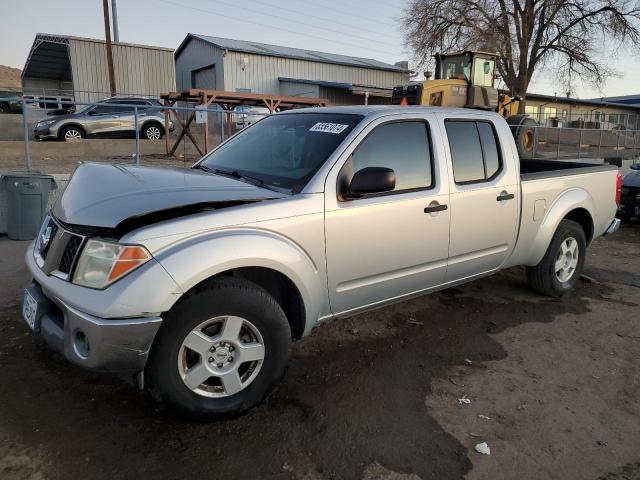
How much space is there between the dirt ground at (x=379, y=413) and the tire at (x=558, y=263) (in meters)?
0.59

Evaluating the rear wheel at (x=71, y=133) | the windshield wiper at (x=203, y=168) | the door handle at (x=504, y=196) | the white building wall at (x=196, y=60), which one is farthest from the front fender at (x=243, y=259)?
the white building wall at (x=196, y=60)

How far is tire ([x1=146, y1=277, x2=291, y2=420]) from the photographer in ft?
8.45

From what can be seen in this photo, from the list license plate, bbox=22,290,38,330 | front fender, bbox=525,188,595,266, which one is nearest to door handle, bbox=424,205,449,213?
front fender, bbox=525,188,595,266

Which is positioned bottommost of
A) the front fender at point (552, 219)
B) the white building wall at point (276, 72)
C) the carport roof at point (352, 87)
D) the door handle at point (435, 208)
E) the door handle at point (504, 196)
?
the front fender at point (552, 219)

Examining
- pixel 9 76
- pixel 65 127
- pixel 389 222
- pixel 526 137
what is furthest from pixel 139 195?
pixel 9 76

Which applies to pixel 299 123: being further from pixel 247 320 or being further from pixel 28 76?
pixel 28 76

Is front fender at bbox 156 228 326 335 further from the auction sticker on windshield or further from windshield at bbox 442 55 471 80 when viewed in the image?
windshield at bbox 442 55 471 80

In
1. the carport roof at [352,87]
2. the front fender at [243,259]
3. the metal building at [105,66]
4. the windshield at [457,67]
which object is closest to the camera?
the front fender at [243,259]

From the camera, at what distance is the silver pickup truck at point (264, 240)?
2512 mm

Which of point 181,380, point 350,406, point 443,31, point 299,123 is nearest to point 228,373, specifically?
point 181,380

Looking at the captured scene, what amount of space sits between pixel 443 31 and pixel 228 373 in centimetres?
3625

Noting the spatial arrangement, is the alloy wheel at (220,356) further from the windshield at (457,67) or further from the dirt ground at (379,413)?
the windshield at (457,67)

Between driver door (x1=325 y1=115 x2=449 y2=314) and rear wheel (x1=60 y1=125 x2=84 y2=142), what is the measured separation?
549 inches

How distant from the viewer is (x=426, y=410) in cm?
A: 304
